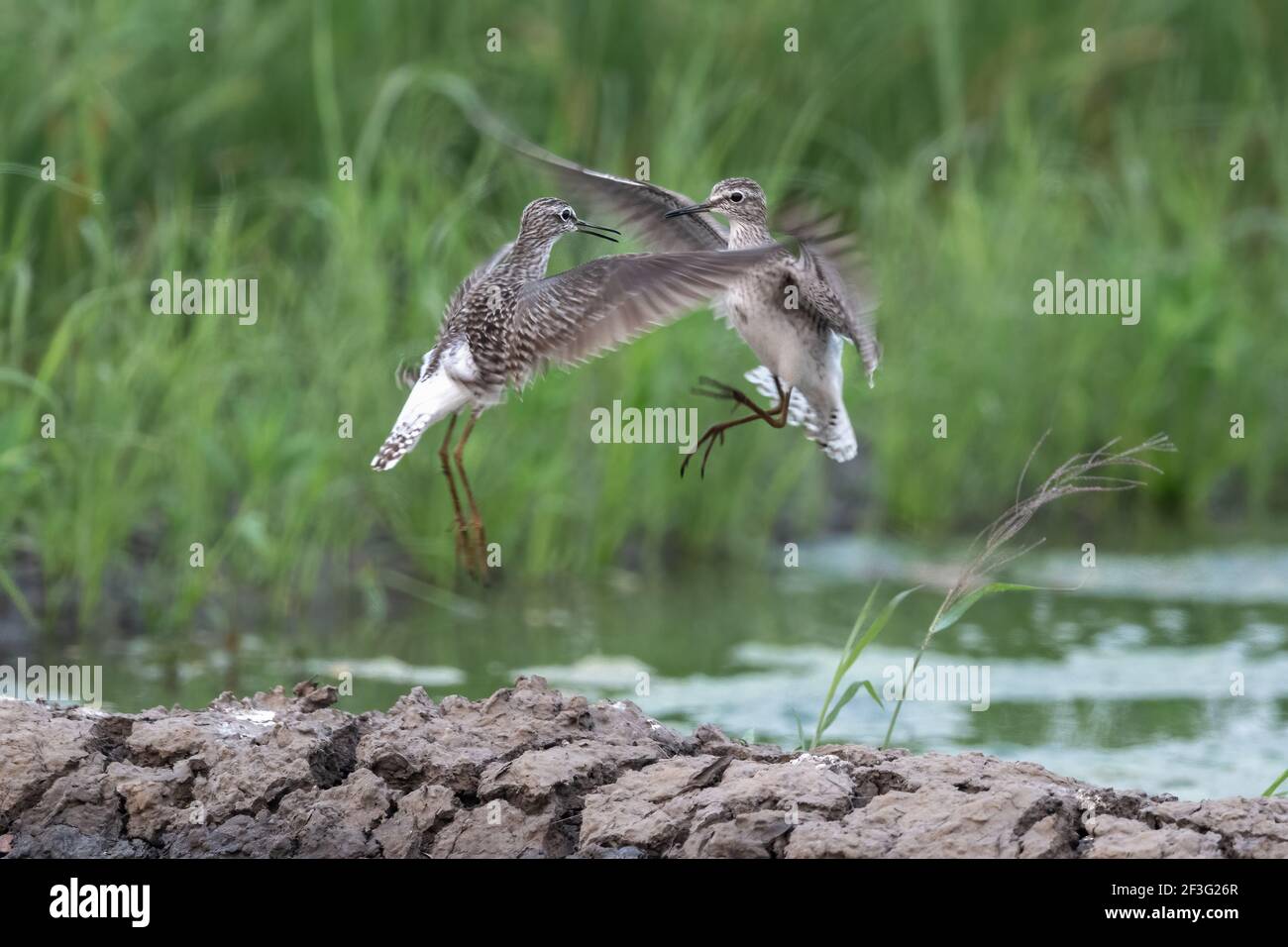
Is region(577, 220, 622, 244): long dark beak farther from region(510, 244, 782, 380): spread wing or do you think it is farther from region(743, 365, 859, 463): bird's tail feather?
region(743, 365, 859, 463): bird's tail feather

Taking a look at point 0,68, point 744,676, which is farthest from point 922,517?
point 0,68

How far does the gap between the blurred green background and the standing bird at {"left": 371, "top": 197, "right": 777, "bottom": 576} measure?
2246 mm

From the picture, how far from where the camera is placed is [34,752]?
4.47 meters

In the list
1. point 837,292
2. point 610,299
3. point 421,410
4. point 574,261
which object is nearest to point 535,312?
point 610,299

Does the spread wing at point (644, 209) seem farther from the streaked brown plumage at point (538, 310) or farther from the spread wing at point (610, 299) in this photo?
the spread wing at point (610, 299)

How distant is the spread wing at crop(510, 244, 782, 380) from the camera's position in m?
3.84

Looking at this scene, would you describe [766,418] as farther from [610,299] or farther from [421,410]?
[421,410]

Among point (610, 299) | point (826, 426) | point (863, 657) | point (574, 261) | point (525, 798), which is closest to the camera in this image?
point (610, 299)

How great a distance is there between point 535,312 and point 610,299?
21 centimetres

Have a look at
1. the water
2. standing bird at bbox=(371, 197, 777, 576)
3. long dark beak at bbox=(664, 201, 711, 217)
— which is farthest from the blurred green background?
long dark beak at bbox=(664, 201, 711, 217)

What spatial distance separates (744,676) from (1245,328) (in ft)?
14.7

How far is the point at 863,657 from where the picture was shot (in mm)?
7316

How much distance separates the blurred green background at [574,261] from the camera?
7.49 metres

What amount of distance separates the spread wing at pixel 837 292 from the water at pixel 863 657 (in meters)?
1.95
